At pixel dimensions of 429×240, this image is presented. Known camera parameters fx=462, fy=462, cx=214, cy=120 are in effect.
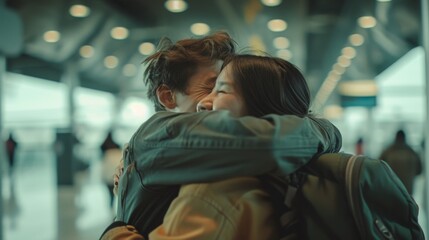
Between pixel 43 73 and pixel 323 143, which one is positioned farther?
pixel 43 73

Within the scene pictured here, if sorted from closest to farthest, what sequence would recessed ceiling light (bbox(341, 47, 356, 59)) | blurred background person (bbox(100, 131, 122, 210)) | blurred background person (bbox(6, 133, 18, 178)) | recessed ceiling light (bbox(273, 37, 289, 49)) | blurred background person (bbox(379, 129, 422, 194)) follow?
blurred background person (bbox(379, 129, 422, 194)), blurred background person (bbox(100, 131, 122, 210)), recessed ceiling light (bbox(273, 37, 289, 49)), blurred background person (bbox(6, 133, 18, 178)), recessed ceiling light (bbox(341, 47, 356, 59))

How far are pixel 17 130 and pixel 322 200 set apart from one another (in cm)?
1657

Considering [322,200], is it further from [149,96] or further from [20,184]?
[20,184]

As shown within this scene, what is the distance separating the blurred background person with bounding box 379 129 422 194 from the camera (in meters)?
6.23

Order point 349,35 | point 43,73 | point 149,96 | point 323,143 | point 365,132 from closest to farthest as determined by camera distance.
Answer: point 323,143 → point 149,96 → point 349,35 → point 43,73 → point 365,132

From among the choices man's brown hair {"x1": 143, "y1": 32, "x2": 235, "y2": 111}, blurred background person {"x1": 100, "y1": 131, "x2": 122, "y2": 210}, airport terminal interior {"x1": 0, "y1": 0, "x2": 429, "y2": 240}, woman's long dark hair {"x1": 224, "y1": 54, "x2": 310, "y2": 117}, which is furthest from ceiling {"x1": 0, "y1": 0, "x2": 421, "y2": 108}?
woman's long dark hair {"x1": 224, "y1": 54, "x2": 310, "y2": 117}

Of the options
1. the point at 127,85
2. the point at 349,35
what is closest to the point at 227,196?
the point at 349,35

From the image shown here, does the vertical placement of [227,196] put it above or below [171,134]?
below

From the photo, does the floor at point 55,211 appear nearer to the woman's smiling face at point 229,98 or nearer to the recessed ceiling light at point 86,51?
the recessed ceiling light at point 86,51

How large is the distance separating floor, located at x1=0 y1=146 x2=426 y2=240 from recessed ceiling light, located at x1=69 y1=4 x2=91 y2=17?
10.9 feet

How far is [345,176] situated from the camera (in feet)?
3.08

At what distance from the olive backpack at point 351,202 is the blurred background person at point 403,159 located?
5642 millimetres

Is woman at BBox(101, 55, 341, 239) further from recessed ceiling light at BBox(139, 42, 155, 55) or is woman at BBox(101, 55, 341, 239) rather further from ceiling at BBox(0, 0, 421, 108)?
recessed ceiling light at BBox(139, 42, 155, 55)

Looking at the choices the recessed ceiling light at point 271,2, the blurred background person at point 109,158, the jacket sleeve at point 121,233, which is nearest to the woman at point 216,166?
the jacket sleeve at point 121,233
